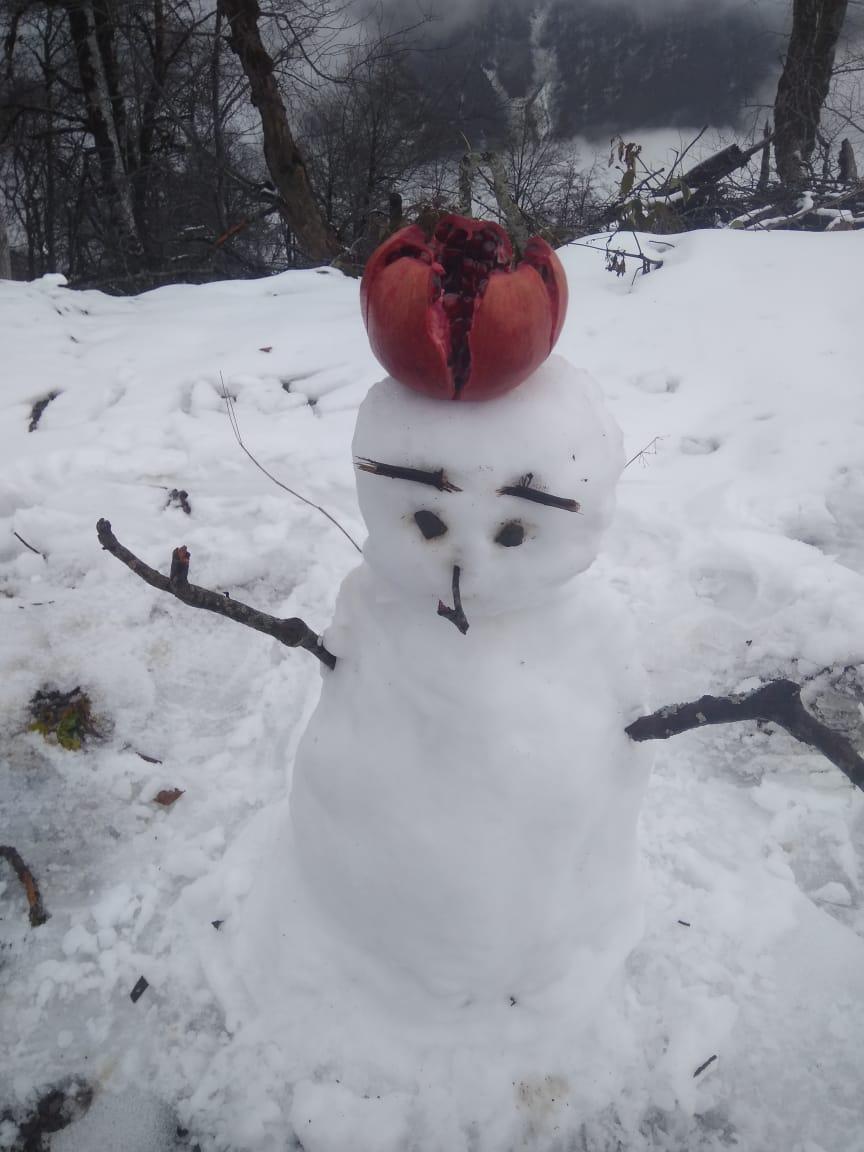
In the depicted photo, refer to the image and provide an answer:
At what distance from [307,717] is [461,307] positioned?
3.70ft

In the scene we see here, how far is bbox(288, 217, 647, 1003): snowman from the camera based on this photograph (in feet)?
2.47

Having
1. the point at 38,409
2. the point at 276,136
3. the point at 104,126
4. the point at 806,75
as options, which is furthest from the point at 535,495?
the point at 806,75

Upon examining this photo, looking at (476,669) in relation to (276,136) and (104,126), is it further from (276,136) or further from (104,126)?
(104,126)

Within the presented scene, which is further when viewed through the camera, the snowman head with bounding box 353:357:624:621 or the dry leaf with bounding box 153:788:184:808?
the dry leaf with bounding box 153:788:184:808

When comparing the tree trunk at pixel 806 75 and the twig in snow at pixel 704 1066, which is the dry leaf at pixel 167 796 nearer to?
the twig in snow at pixel 704 1066

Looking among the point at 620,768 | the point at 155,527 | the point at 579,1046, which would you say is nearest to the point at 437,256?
the point at 620,768

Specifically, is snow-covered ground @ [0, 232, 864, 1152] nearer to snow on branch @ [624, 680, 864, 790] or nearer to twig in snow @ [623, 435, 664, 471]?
twig in snow @ [623, 435, 664, 471]

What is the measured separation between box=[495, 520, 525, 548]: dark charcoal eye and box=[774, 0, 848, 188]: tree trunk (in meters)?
5.92

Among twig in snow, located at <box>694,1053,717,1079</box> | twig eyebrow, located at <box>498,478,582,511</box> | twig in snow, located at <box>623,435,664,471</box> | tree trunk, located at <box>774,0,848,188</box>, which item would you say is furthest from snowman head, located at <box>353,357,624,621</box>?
tree trunk, located at <box>774,0,848,188</box>

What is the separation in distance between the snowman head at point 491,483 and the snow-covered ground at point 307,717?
78cm

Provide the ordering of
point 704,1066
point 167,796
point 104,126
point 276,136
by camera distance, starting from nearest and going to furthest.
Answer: point 704,1066 → point 167,796 → point 276,136 → point 104,126

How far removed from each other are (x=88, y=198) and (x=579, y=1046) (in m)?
8.47

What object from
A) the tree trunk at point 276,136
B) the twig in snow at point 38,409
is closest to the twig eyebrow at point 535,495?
the twig in snow at point 38,409

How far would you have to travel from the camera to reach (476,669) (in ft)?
3.11
